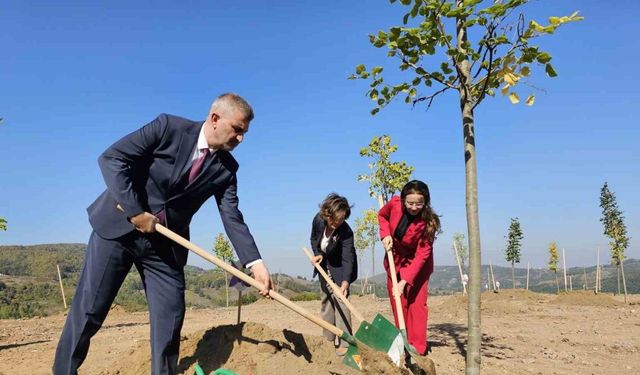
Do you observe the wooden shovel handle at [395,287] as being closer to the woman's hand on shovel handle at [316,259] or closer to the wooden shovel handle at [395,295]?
the wooden shovel handle at [395,295]

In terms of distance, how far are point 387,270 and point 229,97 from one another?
9.71 ft

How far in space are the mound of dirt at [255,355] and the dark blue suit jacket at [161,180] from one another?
95cm

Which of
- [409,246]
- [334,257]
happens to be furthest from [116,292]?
[409,246]

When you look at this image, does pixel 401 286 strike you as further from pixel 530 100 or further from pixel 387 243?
pixel 530 100

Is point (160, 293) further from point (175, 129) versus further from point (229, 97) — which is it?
point (229, 97)

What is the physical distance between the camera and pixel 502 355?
17.7ft

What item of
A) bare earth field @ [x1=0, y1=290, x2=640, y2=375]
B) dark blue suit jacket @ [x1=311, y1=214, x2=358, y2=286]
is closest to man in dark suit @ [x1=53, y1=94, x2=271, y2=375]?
bare earth field @ [x1=0, y1=290, x2=640, y2=375]

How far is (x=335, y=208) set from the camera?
494 centimetres

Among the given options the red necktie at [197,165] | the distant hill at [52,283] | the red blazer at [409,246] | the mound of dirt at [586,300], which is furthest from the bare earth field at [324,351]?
the distant hill at [52,283]

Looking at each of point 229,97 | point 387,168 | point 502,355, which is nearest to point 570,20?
point 229,97

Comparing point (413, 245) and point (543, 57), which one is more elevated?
point (543, 57)

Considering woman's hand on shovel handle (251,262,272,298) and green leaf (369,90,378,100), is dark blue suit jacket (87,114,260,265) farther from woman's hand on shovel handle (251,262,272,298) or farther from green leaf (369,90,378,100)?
green leaf (369,90,378,100)

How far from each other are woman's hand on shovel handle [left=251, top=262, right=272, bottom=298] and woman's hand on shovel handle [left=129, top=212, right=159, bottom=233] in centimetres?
76

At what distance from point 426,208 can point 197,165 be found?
263 cm
